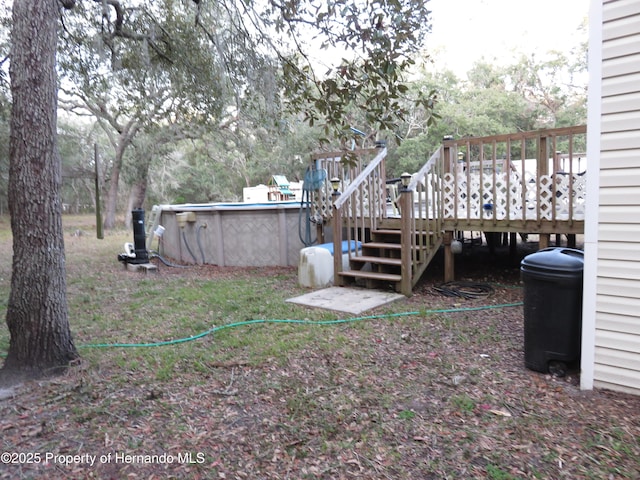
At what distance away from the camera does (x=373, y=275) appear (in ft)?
17.6

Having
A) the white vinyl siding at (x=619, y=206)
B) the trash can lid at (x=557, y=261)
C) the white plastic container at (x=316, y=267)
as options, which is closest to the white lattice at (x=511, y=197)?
the white plastic container at (x=316, y=267)

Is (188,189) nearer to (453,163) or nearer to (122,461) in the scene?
(453,163)

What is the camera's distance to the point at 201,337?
12.7 ft

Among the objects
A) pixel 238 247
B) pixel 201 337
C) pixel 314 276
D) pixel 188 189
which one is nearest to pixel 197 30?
pixel 238 247

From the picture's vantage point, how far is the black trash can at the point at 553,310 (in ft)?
9.05

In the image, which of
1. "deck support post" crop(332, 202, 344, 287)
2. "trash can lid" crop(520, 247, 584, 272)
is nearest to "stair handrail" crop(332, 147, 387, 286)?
"deck support post" crop(332, 202, 344, 287)

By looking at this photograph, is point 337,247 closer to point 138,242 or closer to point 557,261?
point 557,261

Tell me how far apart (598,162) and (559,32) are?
25.6 meters

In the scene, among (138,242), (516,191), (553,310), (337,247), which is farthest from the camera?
(138,242)

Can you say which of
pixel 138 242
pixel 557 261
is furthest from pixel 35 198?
pixel 138 242

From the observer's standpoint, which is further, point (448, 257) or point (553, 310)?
point (448, 257)

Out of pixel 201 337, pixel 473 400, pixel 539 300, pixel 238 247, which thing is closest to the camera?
pixel 473 400

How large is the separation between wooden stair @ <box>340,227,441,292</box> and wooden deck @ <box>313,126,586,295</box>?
13mm

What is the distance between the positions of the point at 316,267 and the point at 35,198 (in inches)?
135
